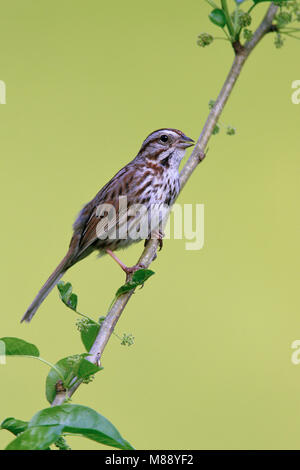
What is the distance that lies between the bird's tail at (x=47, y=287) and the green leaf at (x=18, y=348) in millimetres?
941

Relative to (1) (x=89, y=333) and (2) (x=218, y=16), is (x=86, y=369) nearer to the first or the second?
(1) (x=89, y=333)

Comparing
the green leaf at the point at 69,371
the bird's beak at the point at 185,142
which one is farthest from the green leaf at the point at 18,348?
the bird's beak at the point at 185,142

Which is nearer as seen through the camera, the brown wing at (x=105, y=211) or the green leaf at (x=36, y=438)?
the green leaf at (x=36, y=438)

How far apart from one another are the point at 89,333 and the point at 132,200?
1195 millimetres

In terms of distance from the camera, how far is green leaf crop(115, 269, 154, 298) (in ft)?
3.94

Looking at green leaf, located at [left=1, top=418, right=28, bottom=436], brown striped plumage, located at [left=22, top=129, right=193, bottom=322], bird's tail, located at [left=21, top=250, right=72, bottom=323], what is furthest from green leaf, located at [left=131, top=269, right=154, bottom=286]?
brown striped plumage, located at [left=22, top=129, right=193, bottom=322]

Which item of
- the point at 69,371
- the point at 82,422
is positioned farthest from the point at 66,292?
the point at 82,422

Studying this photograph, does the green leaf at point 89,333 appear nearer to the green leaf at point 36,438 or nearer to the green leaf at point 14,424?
the green leaf at point 14,424

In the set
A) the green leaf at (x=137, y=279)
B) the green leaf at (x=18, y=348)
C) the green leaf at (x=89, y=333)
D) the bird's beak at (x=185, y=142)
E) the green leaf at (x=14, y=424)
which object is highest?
the bird's beak at (x=185, y=142)

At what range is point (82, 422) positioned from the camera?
851mm

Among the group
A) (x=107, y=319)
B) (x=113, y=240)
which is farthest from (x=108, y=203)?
(x=107, y=319)

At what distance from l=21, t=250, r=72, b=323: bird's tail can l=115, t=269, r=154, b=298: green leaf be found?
793mm

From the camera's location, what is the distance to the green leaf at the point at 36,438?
2.71 feet
